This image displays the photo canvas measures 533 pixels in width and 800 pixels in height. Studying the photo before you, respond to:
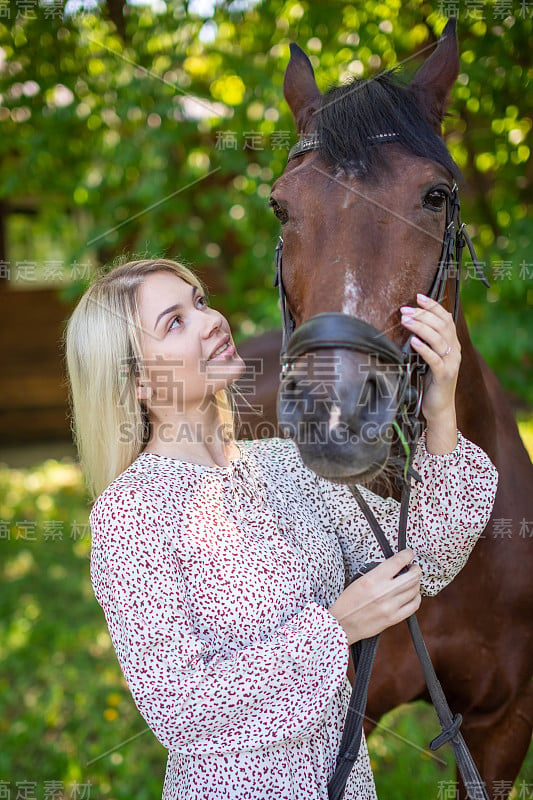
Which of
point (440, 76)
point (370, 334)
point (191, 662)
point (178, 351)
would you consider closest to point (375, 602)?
point (191, 662)

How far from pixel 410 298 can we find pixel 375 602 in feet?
2.17

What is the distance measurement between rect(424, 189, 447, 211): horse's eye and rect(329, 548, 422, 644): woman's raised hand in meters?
0.84

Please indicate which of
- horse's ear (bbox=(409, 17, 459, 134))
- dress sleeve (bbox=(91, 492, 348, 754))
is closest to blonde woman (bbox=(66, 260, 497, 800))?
dress sleeve (bbox=(91, 492, 348, 754))

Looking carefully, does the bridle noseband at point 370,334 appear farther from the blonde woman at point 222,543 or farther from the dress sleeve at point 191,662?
the dress sleeve at point 191,662

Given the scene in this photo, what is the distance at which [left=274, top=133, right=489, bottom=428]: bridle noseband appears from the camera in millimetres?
1373

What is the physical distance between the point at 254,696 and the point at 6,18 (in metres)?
3.96

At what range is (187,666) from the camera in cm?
138

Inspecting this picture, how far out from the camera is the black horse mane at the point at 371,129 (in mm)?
1643

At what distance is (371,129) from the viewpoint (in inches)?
66.3

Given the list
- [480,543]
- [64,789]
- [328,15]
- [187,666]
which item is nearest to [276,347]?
[328,15]

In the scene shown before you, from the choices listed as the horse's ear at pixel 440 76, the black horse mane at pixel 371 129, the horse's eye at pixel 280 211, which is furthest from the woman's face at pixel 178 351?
the horse's ear at pixel 440 76

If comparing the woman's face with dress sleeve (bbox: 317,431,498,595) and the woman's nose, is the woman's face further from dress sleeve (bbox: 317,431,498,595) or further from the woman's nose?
dress sleeve (bbox: 317,431,498,595)

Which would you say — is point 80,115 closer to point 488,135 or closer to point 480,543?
point 488,135

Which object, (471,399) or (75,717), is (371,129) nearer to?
(471,399)
